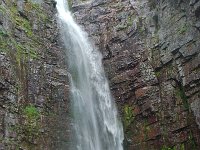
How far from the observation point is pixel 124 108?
17.6 meters

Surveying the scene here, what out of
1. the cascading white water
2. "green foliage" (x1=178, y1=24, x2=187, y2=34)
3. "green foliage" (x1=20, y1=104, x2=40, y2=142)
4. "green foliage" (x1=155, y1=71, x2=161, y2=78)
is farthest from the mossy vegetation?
"green foliage" (x1=20, y1=104, x2=40, y2=142)

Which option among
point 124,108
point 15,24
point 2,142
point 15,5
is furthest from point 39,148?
point 15,5

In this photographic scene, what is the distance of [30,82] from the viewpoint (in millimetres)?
15555

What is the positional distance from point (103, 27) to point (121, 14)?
1.37 m

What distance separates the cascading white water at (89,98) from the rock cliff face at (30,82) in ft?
1.90

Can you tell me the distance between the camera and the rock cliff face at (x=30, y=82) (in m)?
14.0

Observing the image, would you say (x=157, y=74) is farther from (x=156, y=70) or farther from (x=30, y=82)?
(x=30, y=82)

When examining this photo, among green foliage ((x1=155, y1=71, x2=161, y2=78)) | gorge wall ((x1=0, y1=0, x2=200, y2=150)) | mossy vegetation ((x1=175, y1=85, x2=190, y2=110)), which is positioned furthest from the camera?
green foliage ((x1=155, y1=71, x2=161, y2=78))

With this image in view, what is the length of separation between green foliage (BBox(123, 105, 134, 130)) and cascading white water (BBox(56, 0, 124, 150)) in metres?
0.32

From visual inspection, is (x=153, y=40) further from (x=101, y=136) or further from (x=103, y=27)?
(x=101, y=136)

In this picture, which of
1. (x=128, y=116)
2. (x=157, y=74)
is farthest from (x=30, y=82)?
(x=157, y=74)

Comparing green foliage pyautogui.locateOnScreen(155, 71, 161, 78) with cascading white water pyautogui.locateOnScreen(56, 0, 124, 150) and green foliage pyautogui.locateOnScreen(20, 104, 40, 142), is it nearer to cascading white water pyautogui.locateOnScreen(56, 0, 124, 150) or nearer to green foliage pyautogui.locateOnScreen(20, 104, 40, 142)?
cascading white water pyautogui.locateOnScreen(56, 0, 124, 150)

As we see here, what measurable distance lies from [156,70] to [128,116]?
276cm

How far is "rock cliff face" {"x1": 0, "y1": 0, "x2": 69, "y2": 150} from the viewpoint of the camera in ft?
46.0
